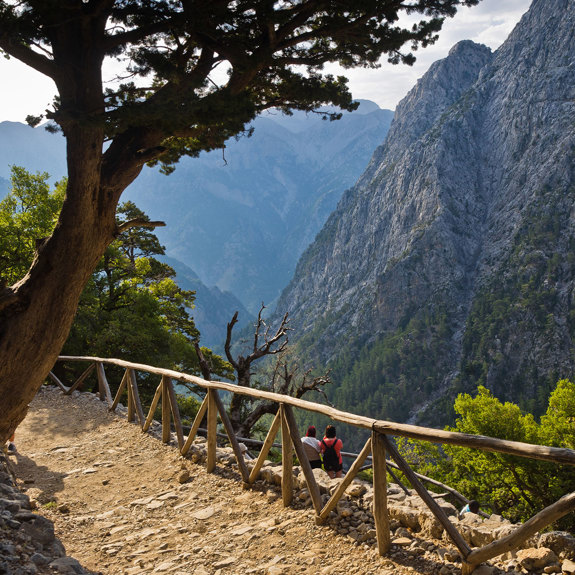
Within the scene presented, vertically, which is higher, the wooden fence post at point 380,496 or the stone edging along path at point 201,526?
the wooden fence post at point 380,496

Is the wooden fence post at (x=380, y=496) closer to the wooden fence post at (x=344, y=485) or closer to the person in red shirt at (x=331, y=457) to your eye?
the wooden fence post at (x=344, y=485)

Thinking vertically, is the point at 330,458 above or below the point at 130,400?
below

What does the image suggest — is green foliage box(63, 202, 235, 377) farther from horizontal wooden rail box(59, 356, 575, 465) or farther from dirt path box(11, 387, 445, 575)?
horizontal wooden rail box(59, 356, 575, 465)

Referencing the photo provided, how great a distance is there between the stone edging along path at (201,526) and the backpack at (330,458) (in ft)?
5.23

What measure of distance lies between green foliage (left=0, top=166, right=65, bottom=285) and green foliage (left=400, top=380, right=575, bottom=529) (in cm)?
2025

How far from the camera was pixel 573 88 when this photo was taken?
A: 126188 millimetres

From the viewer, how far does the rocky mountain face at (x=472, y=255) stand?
355ft

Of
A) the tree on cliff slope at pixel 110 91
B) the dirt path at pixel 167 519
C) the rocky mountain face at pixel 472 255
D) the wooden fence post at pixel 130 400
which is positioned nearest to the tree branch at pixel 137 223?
the tree on cliff slope at pixel 110 91

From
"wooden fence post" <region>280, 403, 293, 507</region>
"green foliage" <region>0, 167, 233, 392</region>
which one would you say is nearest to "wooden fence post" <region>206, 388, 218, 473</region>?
"wooden fence post" <region>280, 403, 293, 507</region>

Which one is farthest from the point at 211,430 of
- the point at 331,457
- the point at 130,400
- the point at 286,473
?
the point at 130,400

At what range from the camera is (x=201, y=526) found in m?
5.80

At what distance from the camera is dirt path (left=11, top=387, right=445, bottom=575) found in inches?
184

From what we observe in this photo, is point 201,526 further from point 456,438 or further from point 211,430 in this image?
point 456,438

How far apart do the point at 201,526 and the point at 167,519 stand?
654 mm
